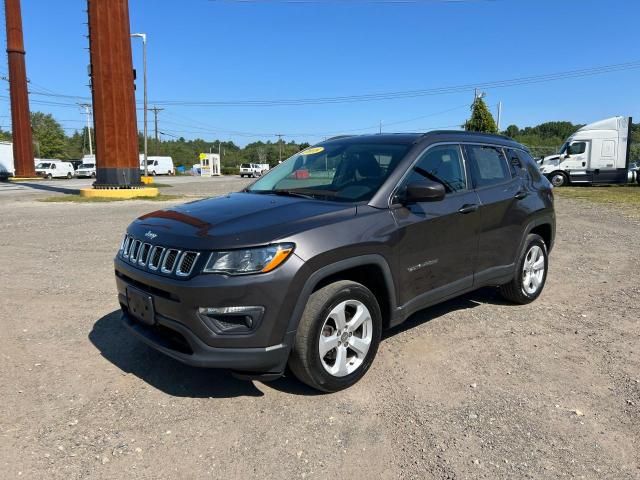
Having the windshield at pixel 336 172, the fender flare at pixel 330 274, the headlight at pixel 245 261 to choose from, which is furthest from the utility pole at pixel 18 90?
the fender flare at pixel 330 274

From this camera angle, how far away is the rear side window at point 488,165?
455 cm

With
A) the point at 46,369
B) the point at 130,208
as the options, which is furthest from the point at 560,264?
the point at 130,208

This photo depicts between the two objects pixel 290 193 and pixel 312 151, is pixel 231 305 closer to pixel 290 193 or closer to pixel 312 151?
pixel 290 193

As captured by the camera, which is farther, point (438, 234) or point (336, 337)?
point (438, 234)

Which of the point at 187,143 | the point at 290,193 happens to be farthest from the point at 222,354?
the point at 187,143

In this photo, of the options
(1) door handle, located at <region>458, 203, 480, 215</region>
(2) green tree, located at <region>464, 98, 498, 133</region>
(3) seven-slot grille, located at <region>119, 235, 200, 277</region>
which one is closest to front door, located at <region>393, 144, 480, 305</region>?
(1) door handle, located at <region>458, 203, 480, 215</region>

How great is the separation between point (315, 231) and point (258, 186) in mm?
1604

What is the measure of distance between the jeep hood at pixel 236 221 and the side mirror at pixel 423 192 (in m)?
0.46

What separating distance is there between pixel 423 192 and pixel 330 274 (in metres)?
0.95

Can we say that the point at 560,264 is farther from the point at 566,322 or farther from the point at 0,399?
the point at 0,399

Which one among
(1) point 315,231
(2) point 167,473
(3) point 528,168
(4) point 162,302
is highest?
(3) point 528,168

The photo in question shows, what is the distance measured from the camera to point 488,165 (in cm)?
476

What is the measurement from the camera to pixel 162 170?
6047 centimetres

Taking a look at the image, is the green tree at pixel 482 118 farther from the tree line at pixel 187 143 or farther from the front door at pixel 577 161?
the tree line at pixel 187 143
